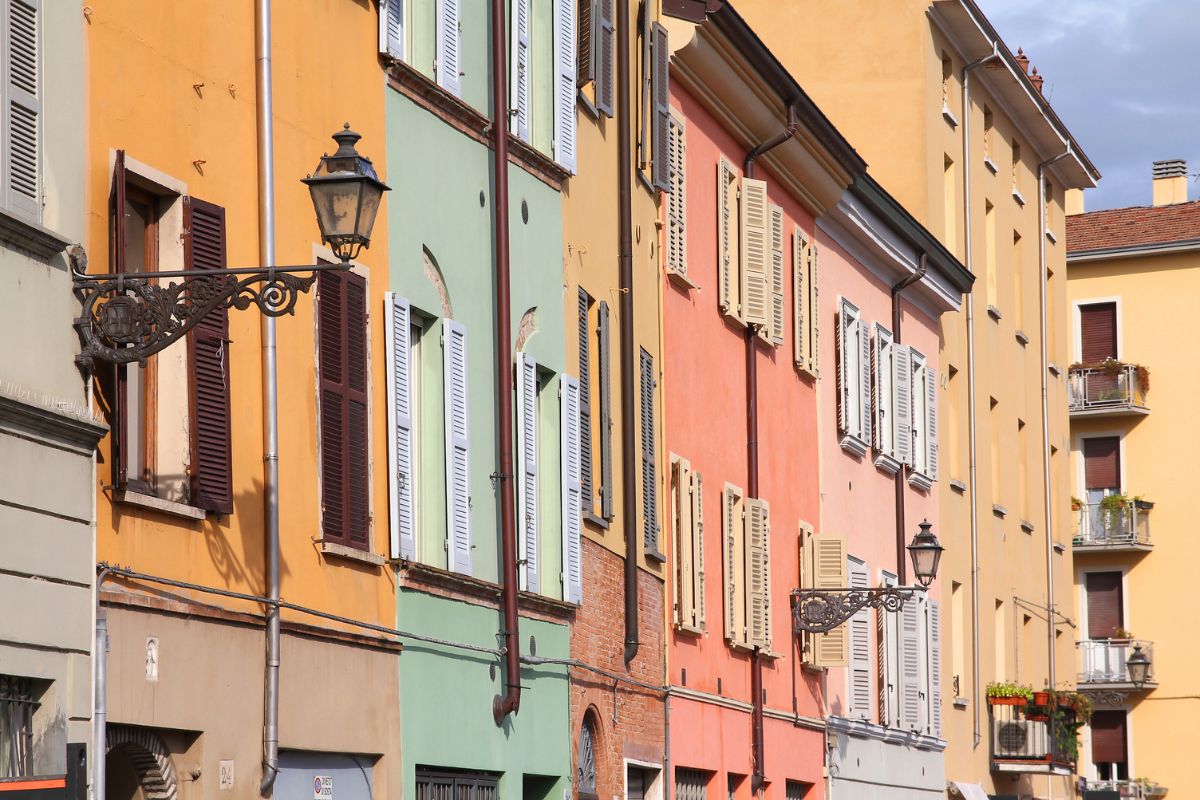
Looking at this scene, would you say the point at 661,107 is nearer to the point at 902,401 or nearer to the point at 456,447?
the point at 456,447

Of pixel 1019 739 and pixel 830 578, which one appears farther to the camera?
pixel 1019 739

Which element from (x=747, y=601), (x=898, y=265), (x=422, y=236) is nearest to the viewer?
(x=422, y=236)

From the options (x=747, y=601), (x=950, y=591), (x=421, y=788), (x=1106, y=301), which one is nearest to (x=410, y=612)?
(x=421, y=788)

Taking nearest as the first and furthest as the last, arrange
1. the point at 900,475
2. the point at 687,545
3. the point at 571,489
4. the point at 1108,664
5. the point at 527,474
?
1. the point at 527,474
2. the point at 571,489
3. the point at 687,545
4. the point at 900,475
5. the point at 1108,664

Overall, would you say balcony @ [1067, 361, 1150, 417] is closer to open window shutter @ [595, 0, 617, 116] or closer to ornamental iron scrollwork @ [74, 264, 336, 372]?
open window shutter @ [595, 0, 617, 116]

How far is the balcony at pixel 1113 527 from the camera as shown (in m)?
49.3

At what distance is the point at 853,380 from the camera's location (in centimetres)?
2862

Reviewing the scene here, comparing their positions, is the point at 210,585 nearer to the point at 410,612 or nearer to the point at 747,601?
the point at 410,612

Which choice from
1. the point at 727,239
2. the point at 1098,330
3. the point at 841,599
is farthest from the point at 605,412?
the point at 1098,330

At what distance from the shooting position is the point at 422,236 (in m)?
15.6

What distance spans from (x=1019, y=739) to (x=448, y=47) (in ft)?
69.9

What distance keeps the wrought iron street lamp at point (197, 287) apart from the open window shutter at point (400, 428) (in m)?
3.72

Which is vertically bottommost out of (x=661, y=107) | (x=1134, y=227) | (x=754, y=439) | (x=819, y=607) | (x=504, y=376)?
(x=819, y=607)

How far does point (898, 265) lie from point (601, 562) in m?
12.8
